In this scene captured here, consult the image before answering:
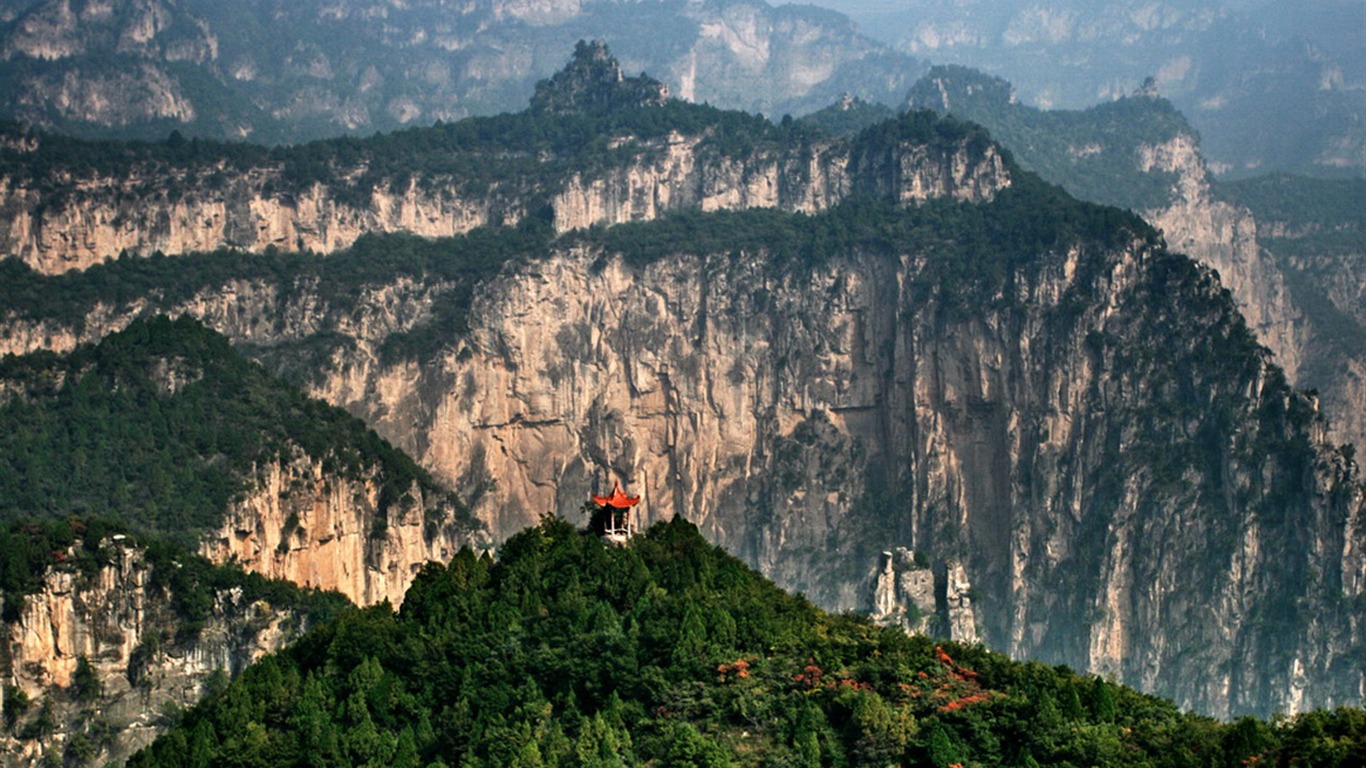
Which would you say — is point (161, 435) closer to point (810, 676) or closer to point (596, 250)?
point (596, 250)

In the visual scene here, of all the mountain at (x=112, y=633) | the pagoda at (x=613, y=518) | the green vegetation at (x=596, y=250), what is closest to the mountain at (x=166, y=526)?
the mountain at (x=112, y=633)

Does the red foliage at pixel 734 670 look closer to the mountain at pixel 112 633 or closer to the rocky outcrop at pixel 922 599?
the mountain at pixel 112 633

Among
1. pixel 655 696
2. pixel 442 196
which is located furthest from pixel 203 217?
pixel 655 696

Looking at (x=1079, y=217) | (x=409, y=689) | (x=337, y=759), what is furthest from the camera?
(x=1079, y=217)

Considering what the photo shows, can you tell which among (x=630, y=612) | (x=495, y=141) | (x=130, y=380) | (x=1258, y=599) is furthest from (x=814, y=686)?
(x=495, y=141)

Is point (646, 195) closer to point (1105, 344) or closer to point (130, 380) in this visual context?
point (1105, 344)

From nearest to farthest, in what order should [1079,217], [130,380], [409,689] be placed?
[409,689] < [130,380] < [1079,217]

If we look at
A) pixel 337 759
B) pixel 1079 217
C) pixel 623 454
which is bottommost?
pixel 337 759
